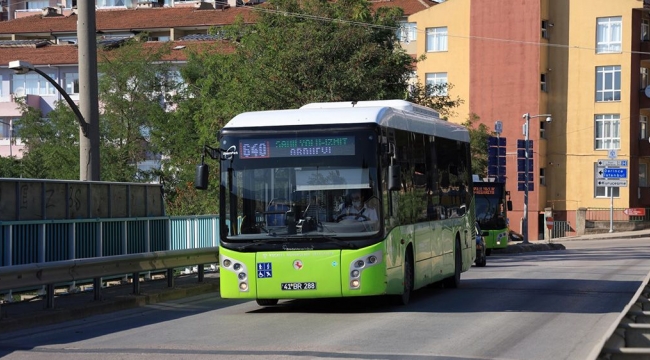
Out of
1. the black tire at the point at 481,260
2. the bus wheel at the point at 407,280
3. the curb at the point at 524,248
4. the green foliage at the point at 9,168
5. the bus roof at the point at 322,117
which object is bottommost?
the curb at the point at 524,248

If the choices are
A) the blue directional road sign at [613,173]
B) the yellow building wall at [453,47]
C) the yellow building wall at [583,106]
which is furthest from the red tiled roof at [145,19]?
the blue directional road sign at [613,173]

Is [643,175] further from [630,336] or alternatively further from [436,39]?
[630,336]

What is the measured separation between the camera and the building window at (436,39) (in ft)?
257

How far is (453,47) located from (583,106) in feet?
31.1

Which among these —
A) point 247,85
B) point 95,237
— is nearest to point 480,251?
point 247,85

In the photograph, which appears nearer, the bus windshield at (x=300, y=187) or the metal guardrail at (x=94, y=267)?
the metal guardrail at (x=94, y=267)

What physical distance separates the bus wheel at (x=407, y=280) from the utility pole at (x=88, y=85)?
22.4 feet

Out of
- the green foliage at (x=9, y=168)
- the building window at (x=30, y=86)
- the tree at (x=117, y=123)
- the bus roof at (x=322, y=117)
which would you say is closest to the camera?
the bus roof at (x=322, y=117)

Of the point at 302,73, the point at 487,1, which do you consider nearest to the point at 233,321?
the point at 302,73

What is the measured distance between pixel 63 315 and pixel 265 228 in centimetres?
310

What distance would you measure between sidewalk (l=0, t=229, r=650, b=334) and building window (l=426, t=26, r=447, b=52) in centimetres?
5500

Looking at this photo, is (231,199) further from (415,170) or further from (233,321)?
(415,170)

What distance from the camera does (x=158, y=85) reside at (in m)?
63.5

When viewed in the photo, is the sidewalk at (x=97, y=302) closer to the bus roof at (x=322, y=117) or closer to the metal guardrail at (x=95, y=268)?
the metal guardrail at (x=95, y=268)
